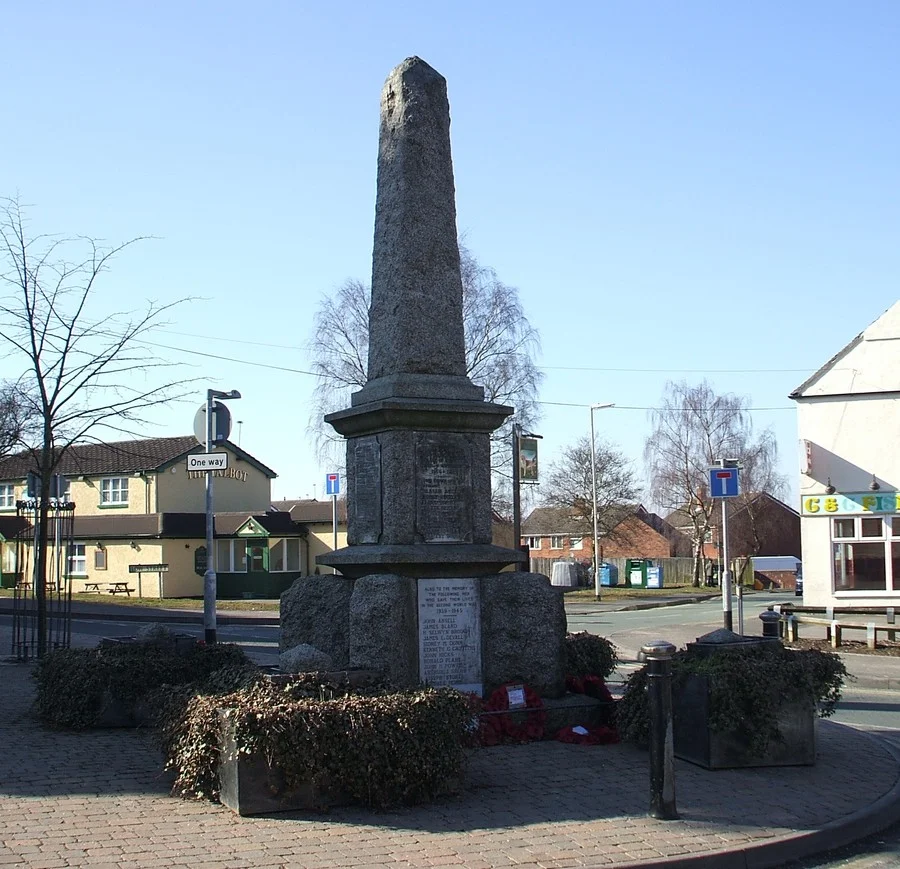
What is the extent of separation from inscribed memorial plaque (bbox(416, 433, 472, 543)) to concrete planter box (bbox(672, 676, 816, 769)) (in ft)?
7.61

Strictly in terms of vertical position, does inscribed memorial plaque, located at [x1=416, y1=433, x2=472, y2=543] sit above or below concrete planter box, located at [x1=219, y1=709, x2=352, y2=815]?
above

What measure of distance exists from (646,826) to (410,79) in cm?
683

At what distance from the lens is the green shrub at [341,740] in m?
7.12

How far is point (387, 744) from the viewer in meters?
7.29

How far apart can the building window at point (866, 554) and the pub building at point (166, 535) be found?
864 inches

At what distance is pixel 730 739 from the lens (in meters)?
8.67

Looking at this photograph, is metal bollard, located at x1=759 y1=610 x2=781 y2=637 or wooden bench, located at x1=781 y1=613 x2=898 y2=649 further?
wooden bench, located at x1=781 y1=613 x2=898 y2=649

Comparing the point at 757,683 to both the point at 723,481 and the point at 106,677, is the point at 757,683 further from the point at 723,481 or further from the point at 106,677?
the point at 723,481

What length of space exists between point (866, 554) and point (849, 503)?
143 cm

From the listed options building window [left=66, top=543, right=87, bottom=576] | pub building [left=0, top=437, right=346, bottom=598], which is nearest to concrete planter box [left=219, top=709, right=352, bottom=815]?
pub building [left=0, top=437, right=346, bottom=598]

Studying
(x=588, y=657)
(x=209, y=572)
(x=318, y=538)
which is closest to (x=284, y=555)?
(x=318, y=538)

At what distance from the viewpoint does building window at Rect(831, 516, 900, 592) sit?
96.6ft

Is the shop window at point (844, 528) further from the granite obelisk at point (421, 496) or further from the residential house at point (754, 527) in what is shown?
the residential house at point (754, 527)

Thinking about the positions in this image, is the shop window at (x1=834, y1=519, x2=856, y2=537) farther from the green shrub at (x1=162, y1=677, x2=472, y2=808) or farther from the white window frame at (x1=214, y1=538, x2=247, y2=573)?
the white window frame at (x1=214, y1=538, x2=247, y2=573)
